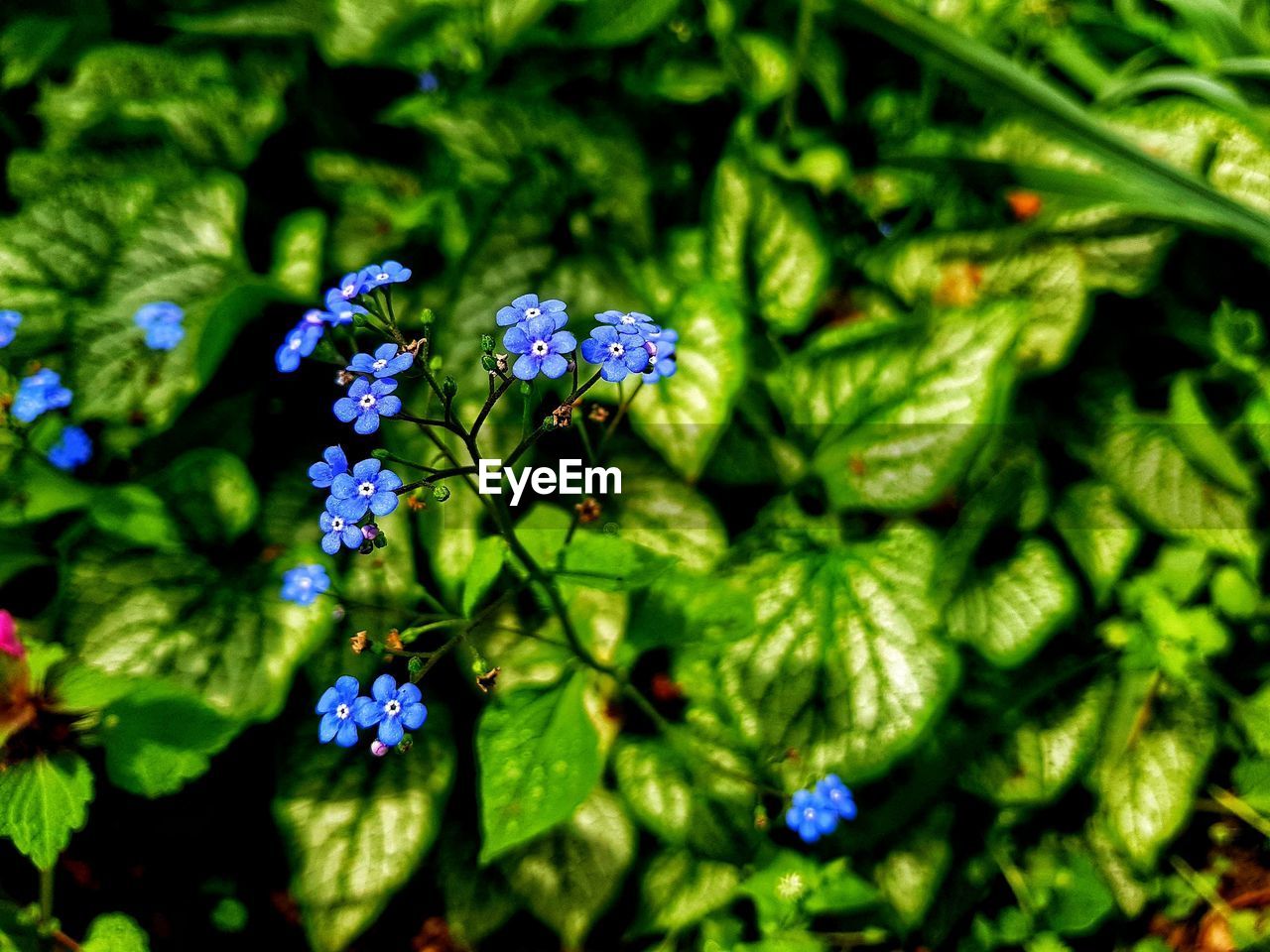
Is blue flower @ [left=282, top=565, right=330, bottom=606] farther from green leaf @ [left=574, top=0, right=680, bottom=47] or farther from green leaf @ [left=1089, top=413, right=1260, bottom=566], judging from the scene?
green leaf @ [left=1089, top=413, right=1260, bottom=566]

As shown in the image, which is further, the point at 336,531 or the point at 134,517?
the point at 134,517

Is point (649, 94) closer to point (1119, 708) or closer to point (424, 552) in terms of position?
point (424, 552)

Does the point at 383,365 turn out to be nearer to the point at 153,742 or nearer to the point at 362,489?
the point at 362,489

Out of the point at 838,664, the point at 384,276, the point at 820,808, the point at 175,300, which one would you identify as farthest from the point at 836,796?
the point at 175,300

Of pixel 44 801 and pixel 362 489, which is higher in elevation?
pixel 362 489

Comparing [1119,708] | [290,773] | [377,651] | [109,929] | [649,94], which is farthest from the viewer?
[649,94]

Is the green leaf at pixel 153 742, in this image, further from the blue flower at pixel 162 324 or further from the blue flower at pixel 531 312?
the blue flower at pixel 531 312

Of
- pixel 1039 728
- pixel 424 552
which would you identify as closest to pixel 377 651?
pixel 424 552
